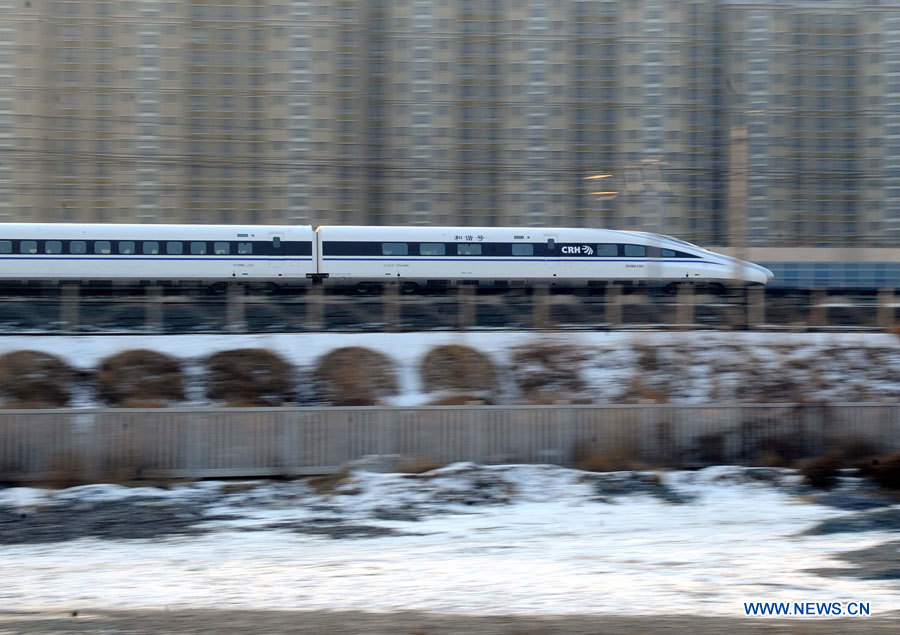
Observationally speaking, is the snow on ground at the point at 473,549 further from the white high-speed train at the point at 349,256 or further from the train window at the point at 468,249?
the train window at the point at 468,249

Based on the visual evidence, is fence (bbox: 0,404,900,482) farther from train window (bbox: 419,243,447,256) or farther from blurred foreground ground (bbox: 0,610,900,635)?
train window (bbox: 419,243,447,256)

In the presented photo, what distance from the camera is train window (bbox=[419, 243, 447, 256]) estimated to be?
1182 inches

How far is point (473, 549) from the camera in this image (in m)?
10.1

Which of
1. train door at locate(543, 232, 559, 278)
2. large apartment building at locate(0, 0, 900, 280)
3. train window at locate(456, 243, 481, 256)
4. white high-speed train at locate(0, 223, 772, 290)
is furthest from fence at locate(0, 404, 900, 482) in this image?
large apartment building at locate(0, 0, 900, 280)

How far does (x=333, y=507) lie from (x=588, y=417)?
4400 mm

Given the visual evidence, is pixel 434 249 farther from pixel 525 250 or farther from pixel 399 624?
pixel 399 624

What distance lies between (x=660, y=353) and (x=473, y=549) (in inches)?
406

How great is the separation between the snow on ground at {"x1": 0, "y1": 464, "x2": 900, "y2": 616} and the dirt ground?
318 mm

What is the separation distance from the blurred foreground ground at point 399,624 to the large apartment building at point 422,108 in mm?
33937

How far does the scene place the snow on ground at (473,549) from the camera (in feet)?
25.7

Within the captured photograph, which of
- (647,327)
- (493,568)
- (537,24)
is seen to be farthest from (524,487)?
(537,24)

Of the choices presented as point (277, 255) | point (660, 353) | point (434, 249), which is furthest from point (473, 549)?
A: point (277, 255)

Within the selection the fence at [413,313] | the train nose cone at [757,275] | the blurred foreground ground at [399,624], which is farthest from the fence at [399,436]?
the train nose cone at [757,275]

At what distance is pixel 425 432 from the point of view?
567 inches
